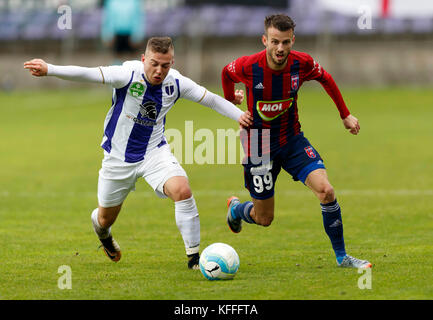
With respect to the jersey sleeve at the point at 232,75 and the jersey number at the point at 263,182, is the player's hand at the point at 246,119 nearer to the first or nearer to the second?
the jersey sleeve at the point at 232,75

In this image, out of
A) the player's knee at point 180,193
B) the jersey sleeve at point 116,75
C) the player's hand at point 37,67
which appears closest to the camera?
the player's hand at point 37,67

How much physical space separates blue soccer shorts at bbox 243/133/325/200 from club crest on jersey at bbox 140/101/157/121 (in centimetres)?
122

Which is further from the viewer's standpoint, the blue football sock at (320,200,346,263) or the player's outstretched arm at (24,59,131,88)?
the blue football sock at (320,200,346,263)

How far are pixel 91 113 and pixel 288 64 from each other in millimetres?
22243

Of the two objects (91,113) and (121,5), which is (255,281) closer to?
(91,113)

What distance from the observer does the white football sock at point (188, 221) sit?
24.9 ft

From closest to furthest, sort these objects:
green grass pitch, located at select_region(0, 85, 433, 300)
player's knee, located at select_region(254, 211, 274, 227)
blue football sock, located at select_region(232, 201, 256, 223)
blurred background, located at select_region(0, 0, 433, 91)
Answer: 1. green grass pitch, located at select_region(0, 85, 433, 300)
2. player's knee, located at select_region(254, 211, 274, 227)
3. blue football sock, located at select_region(232, 201, 256, 223)
4. blurred background, located at select_region(0, 0, 433, 91)

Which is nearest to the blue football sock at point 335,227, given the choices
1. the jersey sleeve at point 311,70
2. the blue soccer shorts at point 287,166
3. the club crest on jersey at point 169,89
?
the blue soccer shorts at point 287,166

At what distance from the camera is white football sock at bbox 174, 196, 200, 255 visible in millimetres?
7586

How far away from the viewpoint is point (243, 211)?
9.16 m

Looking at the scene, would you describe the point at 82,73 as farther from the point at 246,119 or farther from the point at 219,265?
the point at 219,265

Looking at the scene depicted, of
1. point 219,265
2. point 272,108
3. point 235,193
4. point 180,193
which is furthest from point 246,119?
point 235,193

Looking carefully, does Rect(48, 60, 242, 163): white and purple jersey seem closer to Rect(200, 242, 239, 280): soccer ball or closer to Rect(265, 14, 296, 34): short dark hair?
Rect(265, 14, 296, 34): short dark hair

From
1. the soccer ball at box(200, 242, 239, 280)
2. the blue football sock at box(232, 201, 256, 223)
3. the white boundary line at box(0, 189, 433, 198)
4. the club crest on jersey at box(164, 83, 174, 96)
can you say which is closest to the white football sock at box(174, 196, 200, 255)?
the soccer ball at box(200, 242, 239, 280)
